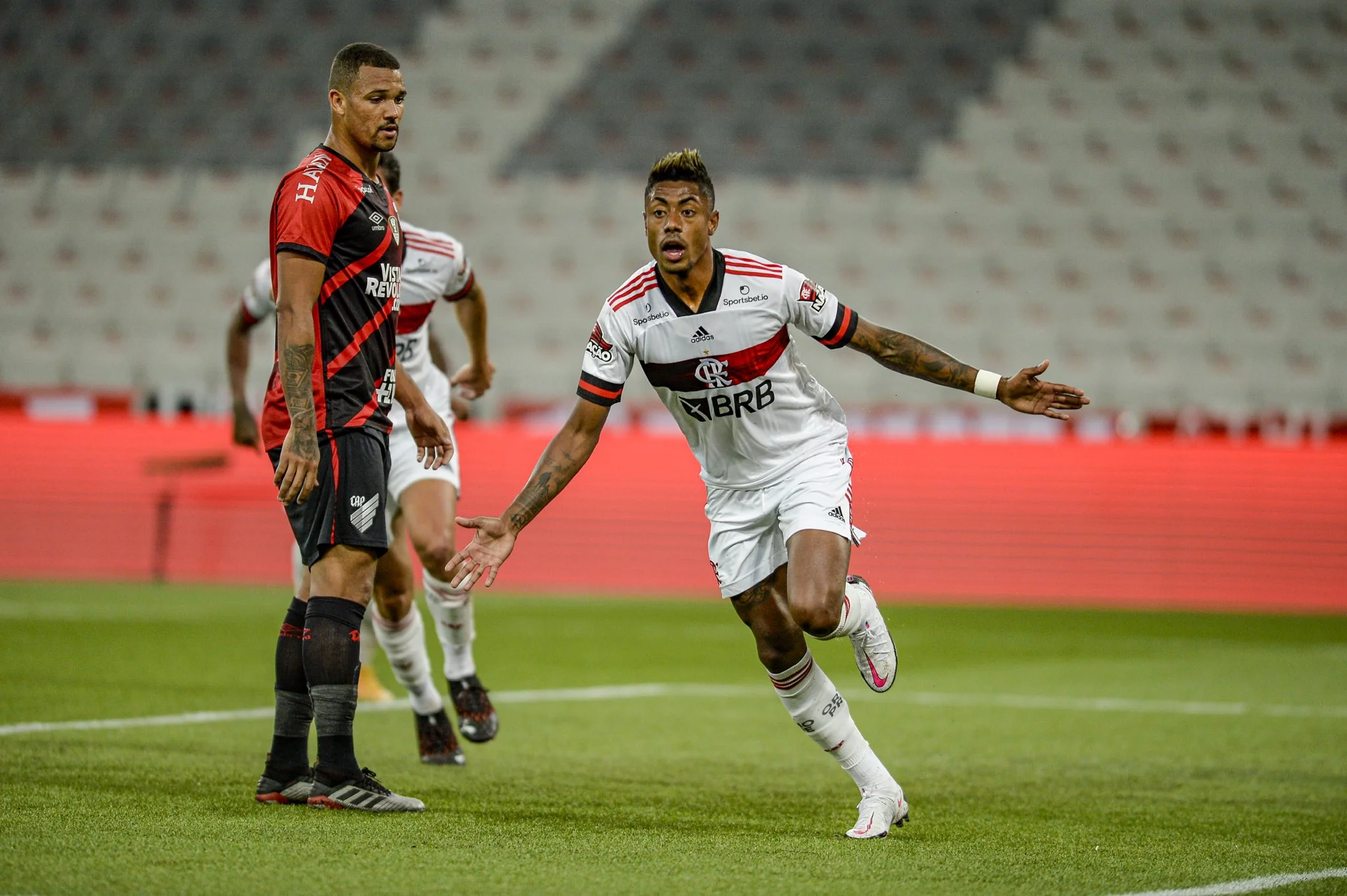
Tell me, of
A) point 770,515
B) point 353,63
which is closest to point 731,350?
point 770,515

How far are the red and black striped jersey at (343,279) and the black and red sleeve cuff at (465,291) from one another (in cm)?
188

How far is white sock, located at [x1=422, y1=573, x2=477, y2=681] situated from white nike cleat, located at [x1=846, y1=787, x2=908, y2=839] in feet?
7.75

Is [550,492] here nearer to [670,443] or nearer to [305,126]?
[670,443]

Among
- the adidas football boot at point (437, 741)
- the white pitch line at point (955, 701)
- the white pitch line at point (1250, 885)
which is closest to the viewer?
the white pitch line at point (1250, 885)

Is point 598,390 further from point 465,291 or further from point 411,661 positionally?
point 465,291

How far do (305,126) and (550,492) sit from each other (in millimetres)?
18321

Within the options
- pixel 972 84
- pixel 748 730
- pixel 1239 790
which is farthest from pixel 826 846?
pixel 972 84

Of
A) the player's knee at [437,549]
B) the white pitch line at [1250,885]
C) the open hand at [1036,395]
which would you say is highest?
the open hand at [1036,395]

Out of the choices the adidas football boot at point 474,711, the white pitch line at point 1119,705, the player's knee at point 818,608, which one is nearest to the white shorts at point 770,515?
the player's knee at point 818,608

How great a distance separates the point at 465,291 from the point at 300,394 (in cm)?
244

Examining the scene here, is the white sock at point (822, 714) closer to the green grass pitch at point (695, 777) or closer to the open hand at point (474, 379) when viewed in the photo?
the green grass pitch at point (695, 777)

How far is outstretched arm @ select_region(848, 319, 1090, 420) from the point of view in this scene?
527 centimetres

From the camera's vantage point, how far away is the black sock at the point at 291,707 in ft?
18.0

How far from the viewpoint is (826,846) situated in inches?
193
